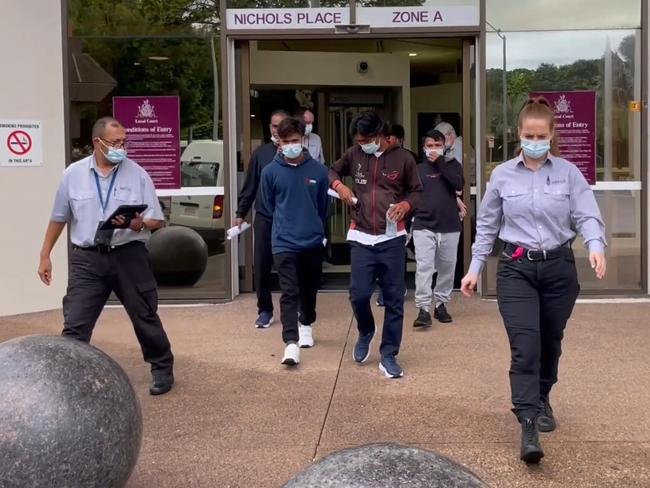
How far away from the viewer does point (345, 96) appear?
12.4m

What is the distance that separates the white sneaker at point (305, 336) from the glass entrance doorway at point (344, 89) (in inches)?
90.8

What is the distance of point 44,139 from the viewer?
8.52m

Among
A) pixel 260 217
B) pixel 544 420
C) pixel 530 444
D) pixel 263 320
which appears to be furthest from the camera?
pixel 263 320

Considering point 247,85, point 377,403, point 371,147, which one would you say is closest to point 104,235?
point 371,147

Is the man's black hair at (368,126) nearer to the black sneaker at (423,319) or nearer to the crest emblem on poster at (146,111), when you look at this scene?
the black sneaker at (423,319)

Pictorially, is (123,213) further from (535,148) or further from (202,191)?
(202,191)

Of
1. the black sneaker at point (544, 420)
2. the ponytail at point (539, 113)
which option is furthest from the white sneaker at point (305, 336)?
the ponytail at point (539, 113)

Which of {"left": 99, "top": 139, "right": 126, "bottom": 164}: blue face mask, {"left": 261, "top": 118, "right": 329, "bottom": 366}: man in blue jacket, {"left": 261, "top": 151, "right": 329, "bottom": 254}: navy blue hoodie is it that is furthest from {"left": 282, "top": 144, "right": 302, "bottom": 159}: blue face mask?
{"left": 99, "top": 139, "right": 126, "bottom": 164}: blue face mask

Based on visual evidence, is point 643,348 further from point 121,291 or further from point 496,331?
point 121,291

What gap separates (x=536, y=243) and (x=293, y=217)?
2.30 m

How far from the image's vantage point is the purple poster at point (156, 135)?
8742 mm

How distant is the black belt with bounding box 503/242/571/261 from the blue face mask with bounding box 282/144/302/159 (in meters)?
2.23

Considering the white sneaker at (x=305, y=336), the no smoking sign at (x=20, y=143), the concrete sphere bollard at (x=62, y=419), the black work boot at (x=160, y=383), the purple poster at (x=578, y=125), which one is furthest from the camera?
the purple poster at (x=578, y=125)

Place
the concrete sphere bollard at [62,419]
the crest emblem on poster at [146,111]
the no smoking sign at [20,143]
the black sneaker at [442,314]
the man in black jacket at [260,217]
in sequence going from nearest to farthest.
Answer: the concrete sphere bollard at [62,419] < the man in black jacket at [260,217] < the black sneaker at [442,314] < the no smoking sign at [20,143] < the crest emblem on poster at [146,111]
